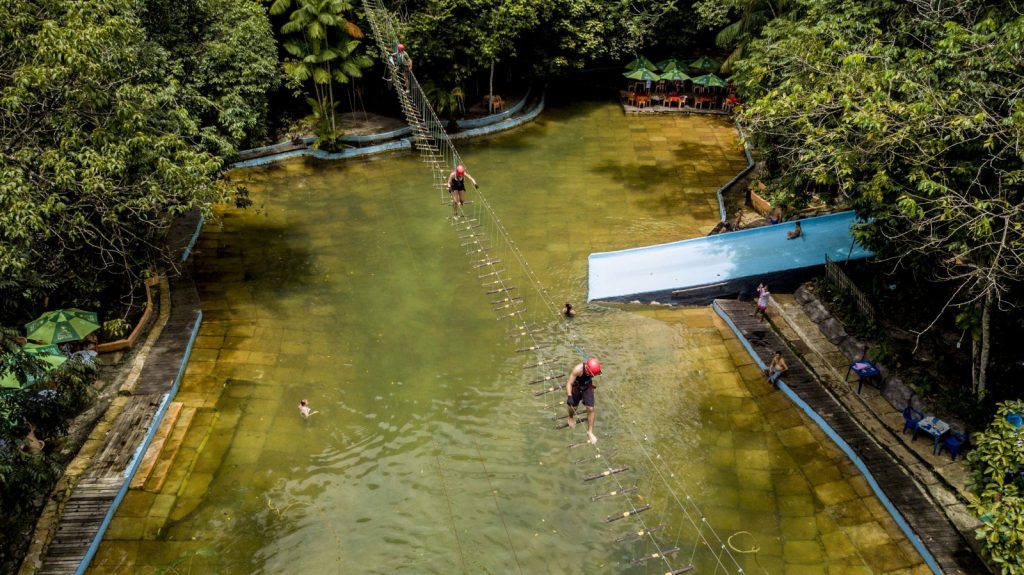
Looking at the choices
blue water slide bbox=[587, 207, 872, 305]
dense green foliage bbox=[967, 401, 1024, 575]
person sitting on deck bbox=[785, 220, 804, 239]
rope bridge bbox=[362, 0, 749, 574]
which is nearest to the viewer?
dense green foliage bbox=[967, 401, 1024, 575]

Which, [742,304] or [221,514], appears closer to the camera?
[221,514]

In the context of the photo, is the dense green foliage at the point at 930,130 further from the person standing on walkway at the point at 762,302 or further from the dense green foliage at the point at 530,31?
the dense green foliage at the point at 530,31

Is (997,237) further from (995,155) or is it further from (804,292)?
(804,292)

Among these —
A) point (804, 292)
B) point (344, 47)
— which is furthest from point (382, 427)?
point (344, 47)

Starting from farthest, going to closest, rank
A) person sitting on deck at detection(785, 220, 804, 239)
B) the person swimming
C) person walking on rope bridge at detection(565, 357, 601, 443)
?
person sitting on deck at detection(785, 220, 804, 239), the person swimming, person walking on rope bridge at detection(565, 357, 601, 443)

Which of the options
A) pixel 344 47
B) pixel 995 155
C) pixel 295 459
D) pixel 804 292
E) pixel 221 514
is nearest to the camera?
pixel 995 155

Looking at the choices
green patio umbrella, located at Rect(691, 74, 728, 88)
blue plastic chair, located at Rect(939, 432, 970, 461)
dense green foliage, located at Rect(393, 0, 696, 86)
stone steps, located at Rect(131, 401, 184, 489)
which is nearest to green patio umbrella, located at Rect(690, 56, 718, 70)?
green patio umbrella, located at Rect(691, 74, 728, 88)

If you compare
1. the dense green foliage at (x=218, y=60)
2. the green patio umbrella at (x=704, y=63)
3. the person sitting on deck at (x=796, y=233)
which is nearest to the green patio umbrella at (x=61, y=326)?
the dense green foliage at (x=218, y=60)

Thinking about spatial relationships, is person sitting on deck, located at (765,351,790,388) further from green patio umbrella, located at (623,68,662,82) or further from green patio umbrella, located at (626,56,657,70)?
green patio umbrella, located at (626,56,657,70)
